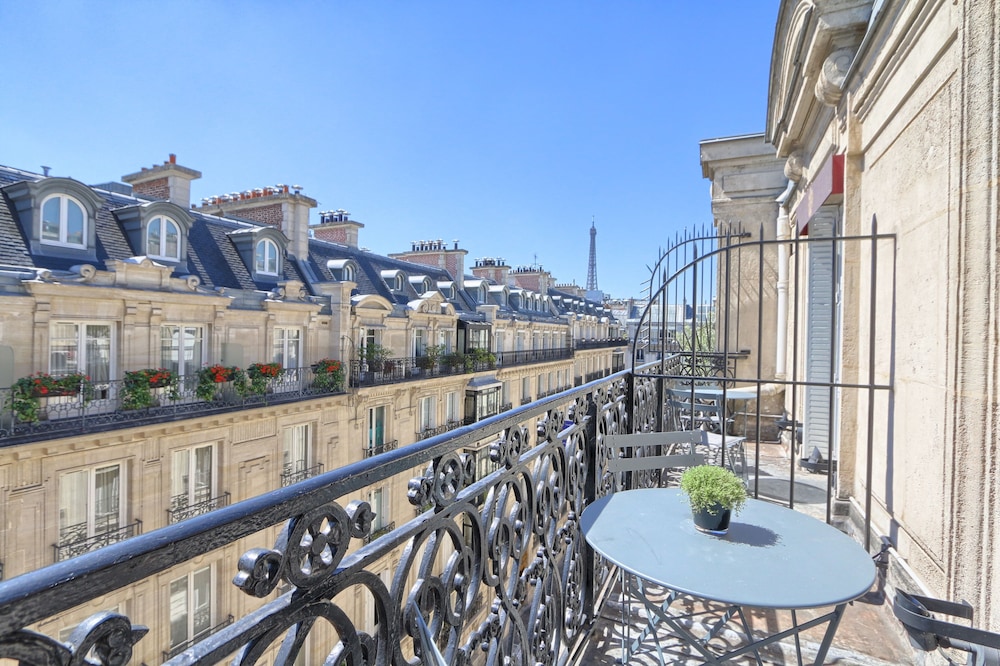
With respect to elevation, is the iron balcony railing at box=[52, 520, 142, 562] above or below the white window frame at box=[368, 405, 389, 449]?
below

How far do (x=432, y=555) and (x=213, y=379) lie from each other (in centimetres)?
1232

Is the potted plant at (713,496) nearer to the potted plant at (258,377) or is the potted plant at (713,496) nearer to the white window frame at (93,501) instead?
the white window frame at (93,501)

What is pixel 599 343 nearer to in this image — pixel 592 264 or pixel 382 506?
pixel 382 506

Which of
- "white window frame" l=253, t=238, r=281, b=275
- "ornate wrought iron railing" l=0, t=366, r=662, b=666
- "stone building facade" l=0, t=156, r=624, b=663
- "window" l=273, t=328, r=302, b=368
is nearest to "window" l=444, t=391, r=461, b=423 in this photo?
"stone building facade" l=0, t=156, r=624, b=663

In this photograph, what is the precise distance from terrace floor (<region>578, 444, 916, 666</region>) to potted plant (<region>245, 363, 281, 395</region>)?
1166 centimetres

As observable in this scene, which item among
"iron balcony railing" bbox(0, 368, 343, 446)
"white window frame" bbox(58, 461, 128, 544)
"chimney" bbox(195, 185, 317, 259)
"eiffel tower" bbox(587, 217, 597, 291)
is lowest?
"white window frame" bbox(58, 461, 128, 544)

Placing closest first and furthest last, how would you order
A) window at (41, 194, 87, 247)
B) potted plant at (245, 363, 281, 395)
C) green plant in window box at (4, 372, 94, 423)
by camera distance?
green plant in window box at (4, 372, 94, 423)
window at (41, 194, 87, 247)
potted plant at (245, 363, 281, 395)

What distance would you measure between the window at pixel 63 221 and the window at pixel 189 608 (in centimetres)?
778

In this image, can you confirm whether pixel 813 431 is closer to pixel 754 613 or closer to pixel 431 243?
pixel 754 613

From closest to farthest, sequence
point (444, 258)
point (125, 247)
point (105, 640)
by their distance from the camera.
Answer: point (105, 640)
point (125, 247)
point (444, 258)

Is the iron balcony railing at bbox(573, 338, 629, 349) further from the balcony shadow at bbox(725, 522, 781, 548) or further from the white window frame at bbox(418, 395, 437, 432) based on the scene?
the balcony shadow at bbox(725, 522, 781, 548)

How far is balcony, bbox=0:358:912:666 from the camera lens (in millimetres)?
699

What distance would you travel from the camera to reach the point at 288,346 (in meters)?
14.5

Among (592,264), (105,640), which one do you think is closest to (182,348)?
(105,640)
